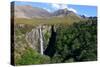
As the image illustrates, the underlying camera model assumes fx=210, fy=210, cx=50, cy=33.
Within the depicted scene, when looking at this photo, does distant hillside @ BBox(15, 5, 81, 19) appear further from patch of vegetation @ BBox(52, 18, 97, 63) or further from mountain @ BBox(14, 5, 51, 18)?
patch of vegetation @ BBox(52, 18, 97, 63)

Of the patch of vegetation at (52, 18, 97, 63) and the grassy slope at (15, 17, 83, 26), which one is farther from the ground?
the grassy slope at (15, 17, 83, 26)

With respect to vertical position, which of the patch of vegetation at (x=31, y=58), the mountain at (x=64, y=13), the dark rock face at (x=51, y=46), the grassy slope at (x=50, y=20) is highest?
the mountain at (x=64, y=13)

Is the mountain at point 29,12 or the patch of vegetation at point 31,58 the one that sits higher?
the mountain at point 29,12

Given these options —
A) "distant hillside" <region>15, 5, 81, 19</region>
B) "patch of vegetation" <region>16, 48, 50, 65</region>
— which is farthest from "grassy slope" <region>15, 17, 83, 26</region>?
"patch of vegetation" <region>16, 48, 50, 65</region>

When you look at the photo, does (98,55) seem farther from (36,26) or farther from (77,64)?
(36,26)

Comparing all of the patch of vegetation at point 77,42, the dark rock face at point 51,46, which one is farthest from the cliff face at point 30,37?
the patch of vegetation at point 77,42

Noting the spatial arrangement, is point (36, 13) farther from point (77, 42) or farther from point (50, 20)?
point (77, 42)

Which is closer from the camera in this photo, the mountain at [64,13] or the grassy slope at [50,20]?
the grassy slope at [50,20]

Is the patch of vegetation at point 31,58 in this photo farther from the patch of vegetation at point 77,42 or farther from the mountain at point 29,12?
the mountain at point 29,12

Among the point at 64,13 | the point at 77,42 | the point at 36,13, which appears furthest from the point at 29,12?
the point at 77,42
